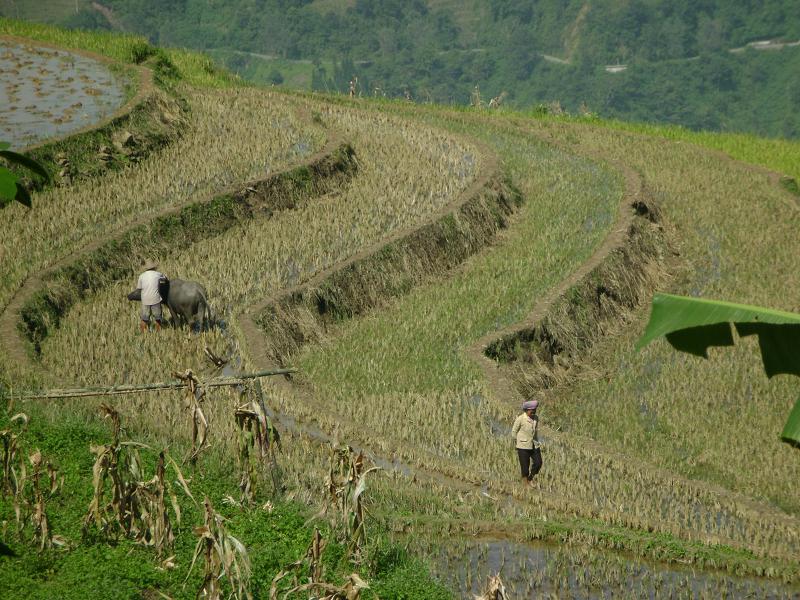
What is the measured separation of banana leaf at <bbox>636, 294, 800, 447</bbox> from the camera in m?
3.76

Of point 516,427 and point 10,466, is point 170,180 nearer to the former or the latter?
point 516,427

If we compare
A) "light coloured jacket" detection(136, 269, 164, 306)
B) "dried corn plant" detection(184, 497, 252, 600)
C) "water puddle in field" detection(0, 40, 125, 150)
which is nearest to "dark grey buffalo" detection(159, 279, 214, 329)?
"light coloured jacket" detection(136, 269, 164, 306)

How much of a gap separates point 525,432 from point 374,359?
3124mm

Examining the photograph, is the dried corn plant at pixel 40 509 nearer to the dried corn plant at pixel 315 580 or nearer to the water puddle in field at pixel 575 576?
the dried corn plant at pixel 315 580

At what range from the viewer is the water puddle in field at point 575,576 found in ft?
23.7

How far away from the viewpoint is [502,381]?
10.9 meters

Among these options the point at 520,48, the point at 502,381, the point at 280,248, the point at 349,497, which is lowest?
the point at 520,48

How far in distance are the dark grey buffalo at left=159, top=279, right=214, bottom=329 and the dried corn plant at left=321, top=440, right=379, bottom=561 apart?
448cm

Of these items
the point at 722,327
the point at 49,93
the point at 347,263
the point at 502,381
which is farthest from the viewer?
the point at 49,93

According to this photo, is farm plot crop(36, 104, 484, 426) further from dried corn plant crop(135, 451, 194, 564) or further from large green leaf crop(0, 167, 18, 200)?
large green leaf crop(0, 167, 18, 200)

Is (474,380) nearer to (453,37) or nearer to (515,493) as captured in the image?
(515,493)

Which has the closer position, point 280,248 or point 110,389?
point 110,389

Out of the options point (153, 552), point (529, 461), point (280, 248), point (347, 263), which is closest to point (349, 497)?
point (153, 552)

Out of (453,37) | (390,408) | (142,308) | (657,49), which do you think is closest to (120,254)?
(142,308)
